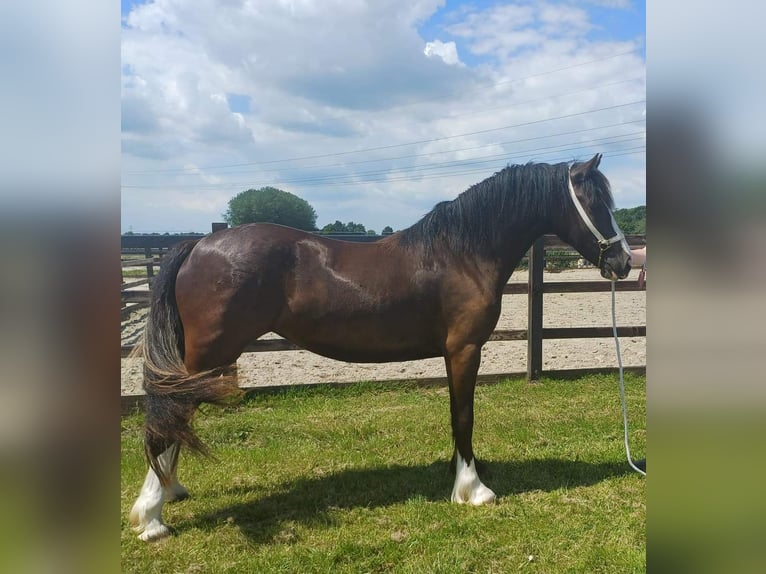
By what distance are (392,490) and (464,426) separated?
2.19 feet

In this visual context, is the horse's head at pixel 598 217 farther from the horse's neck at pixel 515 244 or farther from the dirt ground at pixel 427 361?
the dirt ground at pixel 427 361

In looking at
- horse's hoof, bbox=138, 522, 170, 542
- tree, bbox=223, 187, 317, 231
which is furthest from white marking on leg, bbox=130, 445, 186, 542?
tree, bbox=223, 187, 317, 231

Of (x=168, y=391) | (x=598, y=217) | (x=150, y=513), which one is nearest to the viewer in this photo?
(x=168, y=391)

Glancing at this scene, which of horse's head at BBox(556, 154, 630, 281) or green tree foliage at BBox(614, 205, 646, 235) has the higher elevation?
green tree foliage at BBox(614, 205, 646, 235)

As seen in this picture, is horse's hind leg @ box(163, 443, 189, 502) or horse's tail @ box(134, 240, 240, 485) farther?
horse's hind leg @ box(163, 443, 189, 502)

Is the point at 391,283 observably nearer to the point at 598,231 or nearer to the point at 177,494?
the point at 598,231

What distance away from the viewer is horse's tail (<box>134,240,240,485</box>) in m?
2.59

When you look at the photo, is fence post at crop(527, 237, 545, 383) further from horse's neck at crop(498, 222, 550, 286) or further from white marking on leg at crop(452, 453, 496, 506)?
white marking on leg at crop(452, 453, 496, 506)

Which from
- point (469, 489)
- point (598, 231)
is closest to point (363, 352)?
point (469, 489)

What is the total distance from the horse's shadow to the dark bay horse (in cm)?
30

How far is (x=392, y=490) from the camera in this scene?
3389mm

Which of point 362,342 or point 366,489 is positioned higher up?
point 362,342
